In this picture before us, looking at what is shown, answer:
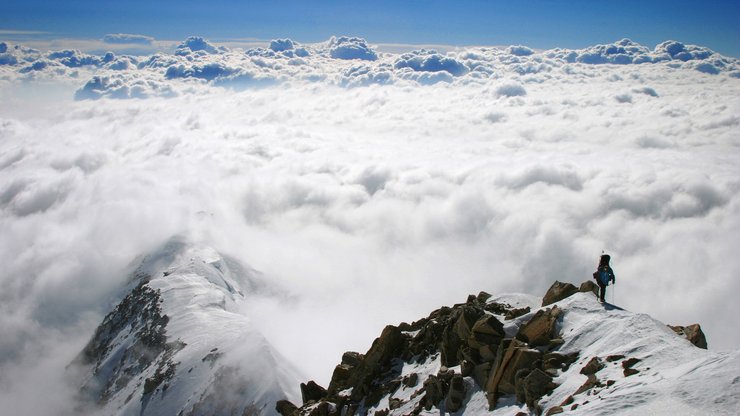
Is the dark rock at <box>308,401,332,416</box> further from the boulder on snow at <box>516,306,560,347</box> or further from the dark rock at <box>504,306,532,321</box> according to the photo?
the boulder on snow at <box>516,306,560,347</box>

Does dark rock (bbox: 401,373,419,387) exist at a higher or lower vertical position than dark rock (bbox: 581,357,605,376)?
lower

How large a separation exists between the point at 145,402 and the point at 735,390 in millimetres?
105380

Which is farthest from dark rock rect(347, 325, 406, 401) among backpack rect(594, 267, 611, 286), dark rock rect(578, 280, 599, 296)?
backpack rect(594, 267, 611, 286)

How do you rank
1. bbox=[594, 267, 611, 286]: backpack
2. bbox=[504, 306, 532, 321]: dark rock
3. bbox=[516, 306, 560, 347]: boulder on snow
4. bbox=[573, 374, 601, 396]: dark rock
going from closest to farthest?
bbox=[573, 374, 601, 396]: dark rock
bbox=[516, 306, 560, 347]: boulder on snow
bbox=[594, 267, 611, 286]: backpack
bbox=[504, 306, 532, 321]: dark rock

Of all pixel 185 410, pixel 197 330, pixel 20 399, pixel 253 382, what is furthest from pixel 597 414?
pixel 20 399

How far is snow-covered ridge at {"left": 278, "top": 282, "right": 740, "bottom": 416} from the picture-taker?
17297 mm

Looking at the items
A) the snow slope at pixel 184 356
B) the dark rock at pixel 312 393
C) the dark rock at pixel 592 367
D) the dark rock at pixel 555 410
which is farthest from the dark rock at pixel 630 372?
the snow slope at pixel 184 356

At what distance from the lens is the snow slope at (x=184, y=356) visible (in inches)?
3280

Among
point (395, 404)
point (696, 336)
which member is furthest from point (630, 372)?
point (395, 404)

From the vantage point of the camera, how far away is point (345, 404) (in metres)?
35.3

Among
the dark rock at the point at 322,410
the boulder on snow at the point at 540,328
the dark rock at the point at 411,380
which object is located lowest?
Answer: the dark rock at the point at 322,410

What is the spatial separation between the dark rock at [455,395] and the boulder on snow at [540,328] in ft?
15.3

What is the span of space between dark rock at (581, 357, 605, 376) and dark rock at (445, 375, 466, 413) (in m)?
7.94

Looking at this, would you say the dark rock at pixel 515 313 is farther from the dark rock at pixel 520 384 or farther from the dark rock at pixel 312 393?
the dark rock at pixel 312 393
